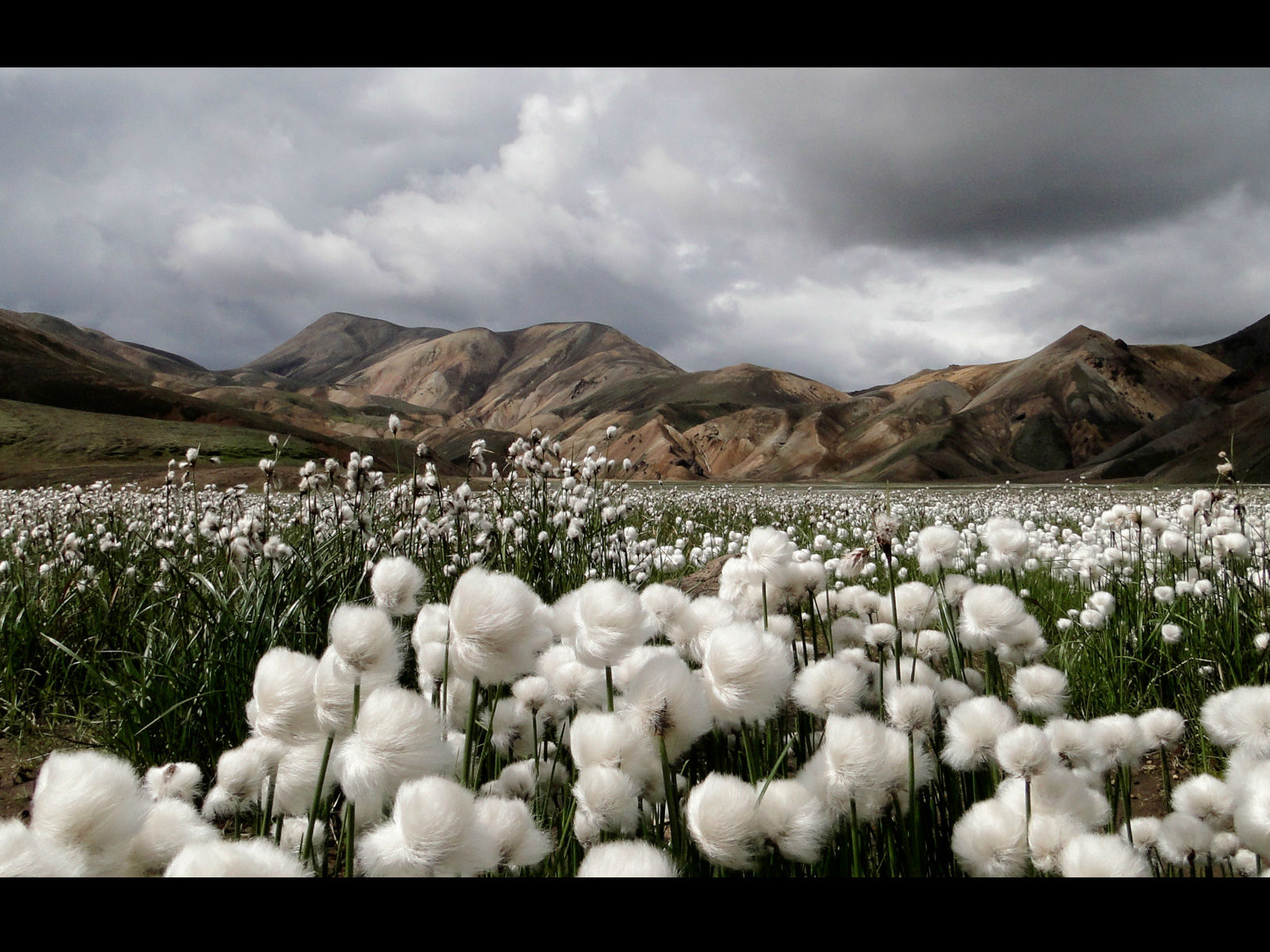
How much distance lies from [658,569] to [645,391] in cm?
17716

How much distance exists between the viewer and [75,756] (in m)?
1.05

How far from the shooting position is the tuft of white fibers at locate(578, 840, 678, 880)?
39.6 inches

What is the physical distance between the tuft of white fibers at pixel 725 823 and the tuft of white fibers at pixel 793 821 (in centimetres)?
8

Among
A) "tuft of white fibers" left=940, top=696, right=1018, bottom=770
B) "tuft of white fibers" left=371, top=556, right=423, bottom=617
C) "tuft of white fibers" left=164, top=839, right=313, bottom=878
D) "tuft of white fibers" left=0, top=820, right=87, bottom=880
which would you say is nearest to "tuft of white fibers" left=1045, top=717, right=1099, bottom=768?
"tuft of white fibers" left=940, top=696, right=1018, bottom=770

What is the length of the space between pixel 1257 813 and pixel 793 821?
990mm

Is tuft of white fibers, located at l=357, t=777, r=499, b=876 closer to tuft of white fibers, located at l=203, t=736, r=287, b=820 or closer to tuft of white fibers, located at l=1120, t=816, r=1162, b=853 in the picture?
tuft of white fibers, located at l=203, t=736, r=287, b=820

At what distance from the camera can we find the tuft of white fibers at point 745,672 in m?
1.50

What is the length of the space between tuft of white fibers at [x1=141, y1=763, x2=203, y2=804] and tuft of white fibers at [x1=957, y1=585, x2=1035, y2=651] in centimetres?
209

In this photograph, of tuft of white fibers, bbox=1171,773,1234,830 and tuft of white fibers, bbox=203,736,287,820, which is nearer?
tuft of white fibers, bbox=203,736,287,820

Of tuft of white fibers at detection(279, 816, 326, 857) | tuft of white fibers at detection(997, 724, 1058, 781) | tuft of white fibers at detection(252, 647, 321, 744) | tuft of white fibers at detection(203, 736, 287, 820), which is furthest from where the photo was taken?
tuft of white fibers at detection(279, 816, 326, 857)

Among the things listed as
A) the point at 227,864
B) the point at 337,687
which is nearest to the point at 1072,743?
the point at 337,687

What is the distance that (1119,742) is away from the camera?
1.86m

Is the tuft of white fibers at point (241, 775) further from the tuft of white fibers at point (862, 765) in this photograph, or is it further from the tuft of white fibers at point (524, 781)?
the tuft of white fibers at point (862, 765)
